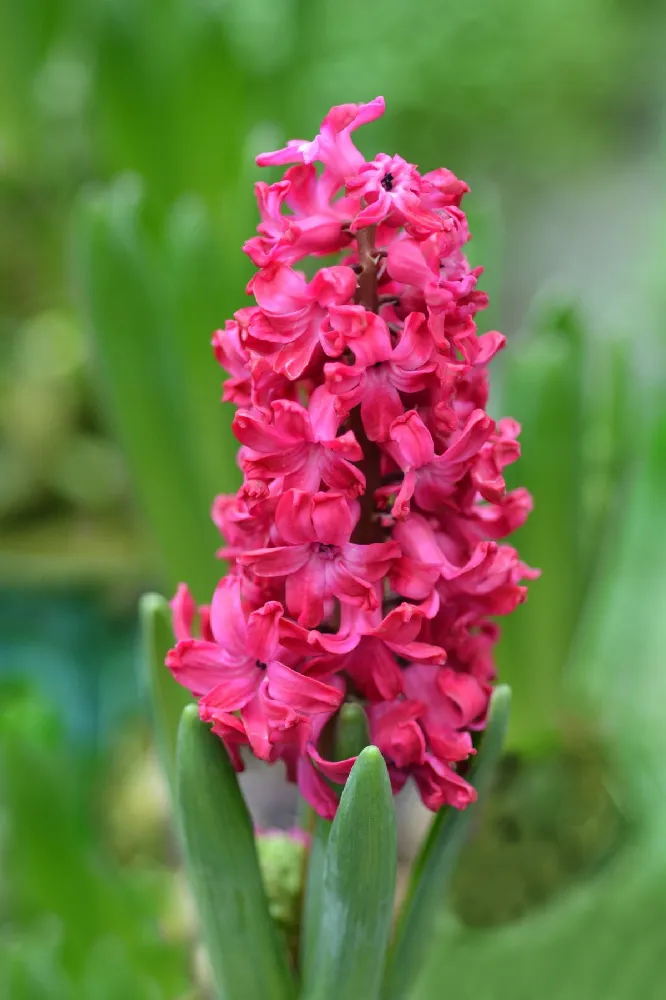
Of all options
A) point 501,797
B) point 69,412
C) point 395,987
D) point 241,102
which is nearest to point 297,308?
point 395,987

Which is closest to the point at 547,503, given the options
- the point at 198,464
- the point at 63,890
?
the point at 198,464

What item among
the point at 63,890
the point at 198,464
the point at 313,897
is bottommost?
the point at 63,890

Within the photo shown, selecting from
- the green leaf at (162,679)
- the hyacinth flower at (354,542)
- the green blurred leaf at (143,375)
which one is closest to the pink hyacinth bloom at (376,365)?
the hyacinth flower at (354,542)

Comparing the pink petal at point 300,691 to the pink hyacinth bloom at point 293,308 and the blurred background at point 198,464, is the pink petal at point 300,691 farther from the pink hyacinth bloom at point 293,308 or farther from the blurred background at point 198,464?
the blurred background at point 198,464

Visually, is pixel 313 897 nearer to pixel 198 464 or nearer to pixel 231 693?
pixel 231 693

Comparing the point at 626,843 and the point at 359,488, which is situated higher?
the point at 359,488
